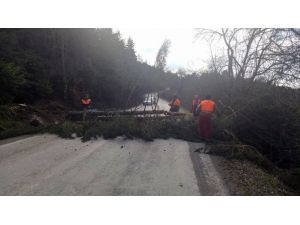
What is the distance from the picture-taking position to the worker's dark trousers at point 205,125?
27.5 ft

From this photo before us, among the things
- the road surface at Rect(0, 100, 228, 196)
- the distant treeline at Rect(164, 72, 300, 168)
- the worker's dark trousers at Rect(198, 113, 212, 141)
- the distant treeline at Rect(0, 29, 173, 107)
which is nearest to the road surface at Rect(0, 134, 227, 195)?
the road surface at Rect(0, 100, 228, 196)

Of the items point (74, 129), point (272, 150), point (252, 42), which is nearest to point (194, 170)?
point (272, 150)

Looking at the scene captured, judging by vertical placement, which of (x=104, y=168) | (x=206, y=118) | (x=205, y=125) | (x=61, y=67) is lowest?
(x=104, y=168)

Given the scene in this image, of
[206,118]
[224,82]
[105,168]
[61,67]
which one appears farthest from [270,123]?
[61,67]

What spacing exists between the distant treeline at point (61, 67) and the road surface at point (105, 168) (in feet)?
21.5

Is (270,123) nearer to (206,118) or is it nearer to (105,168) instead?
(206,118)

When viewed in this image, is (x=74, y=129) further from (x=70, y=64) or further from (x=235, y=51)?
(x=70, y=64)

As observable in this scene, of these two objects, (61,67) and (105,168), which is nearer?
(105,168)

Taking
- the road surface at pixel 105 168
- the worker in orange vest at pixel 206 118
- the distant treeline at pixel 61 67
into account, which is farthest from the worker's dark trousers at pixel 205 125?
the distant treeline at pixel 61 67

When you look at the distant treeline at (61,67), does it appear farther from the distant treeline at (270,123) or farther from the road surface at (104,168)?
the distant treeline at (270,123)

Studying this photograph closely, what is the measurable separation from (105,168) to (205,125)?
4348 mm

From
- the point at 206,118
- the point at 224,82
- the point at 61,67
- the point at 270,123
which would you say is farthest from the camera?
the point at 61,67

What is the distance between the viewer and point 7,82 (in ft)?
37.3

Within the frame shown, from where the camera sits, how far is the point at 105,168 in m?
5.76
